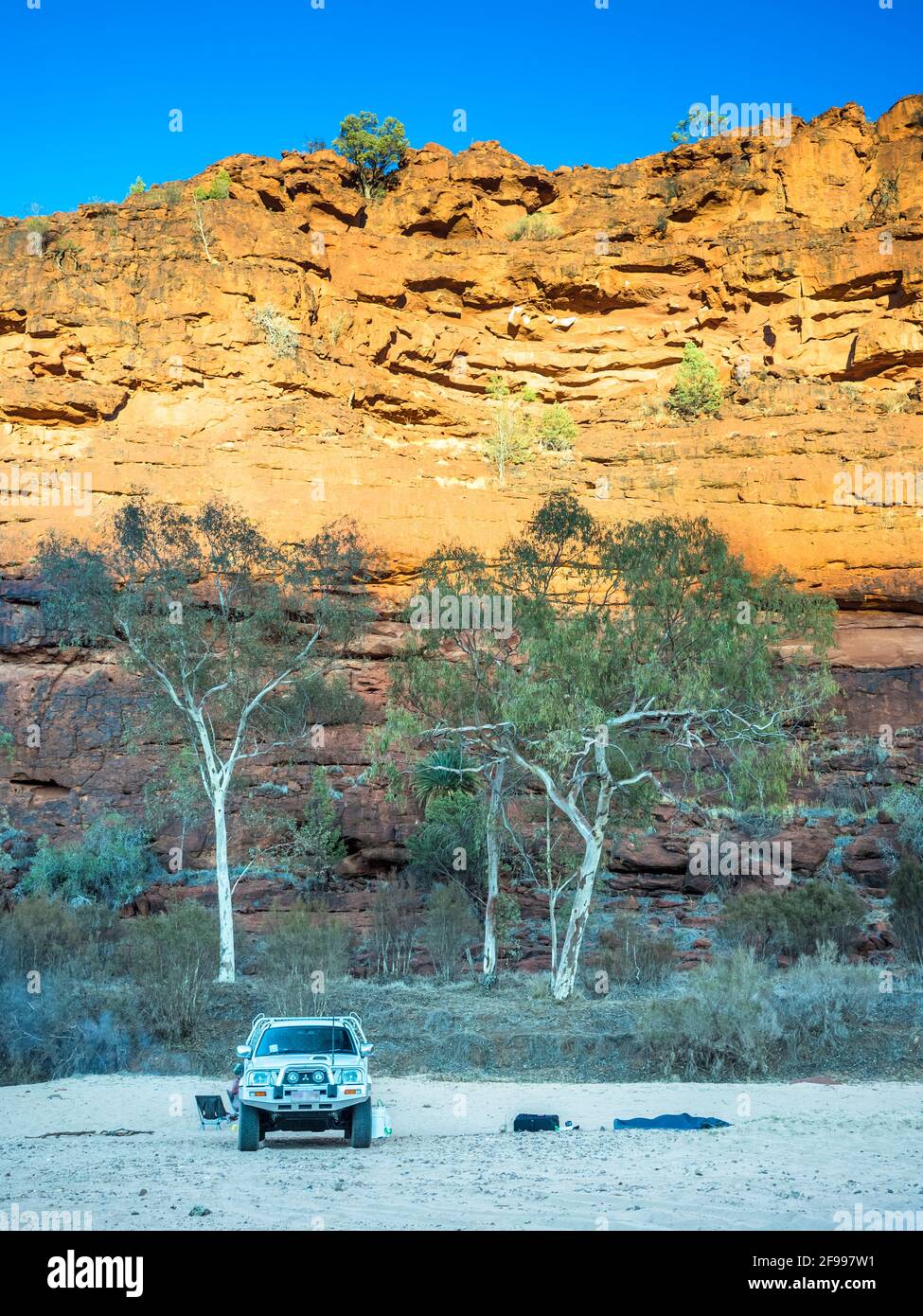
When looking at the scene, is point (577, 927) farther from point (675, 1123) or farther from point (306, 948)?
point (675, 1123)

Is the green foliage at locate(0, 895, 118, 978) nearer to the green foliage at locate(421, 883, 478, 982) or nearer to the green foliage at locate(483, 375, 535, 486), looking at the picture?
the green foliage at locate(421, 883, 478, 982)

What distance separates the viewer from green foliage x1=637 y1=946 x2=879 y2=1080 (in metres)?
14.3

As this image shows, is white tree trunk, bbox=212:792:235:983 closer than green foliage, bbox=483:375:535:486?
Yes

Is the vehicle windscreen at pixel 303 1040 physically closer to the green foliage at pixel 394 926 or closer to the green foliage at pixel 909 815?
the green foliage at pixel 394 926

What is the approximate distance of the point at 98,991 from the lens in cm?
1808

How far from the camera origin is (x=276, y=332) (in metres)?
42.0

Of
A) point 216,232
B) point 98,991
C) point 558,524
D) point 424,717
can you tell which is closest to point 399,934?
point 424,717

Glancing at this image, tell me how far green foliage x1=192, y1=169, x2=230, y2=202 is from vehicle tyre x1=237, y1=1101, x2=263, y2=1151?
144 ft

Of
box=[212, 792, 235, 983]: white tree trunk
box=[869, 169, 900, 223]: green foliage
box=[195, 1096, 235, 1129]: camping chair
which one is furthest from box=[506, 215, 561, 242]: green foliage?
box=[195, 1096, 235, 1129]: camping chair

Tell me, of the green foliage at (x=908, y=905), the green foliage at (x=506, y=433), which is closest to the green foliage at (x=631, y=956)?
the green foliage at (x=908, y=905)

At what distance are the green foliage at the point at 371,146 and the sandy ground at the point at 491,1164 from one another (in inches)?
1996

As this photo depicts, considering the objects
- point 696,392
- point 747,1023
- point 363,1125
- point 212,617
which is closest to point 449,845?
point 212,617

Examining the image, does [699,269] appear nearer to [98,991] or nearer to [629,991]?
[629,991]
